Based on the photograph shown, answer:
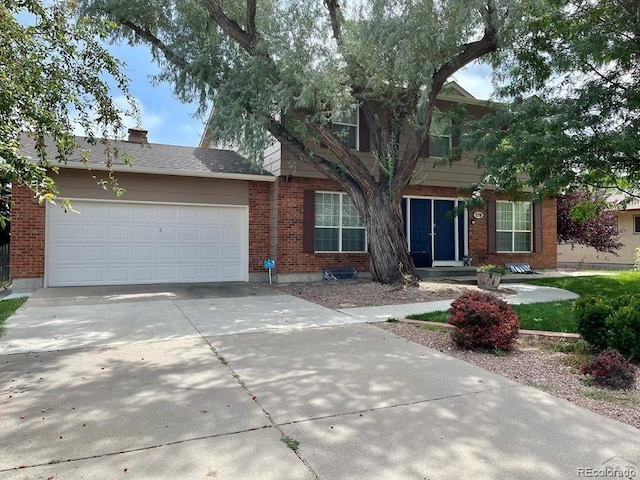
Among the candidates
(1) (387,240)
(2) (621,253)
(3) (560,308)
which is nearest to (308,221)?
(1) (387,240)

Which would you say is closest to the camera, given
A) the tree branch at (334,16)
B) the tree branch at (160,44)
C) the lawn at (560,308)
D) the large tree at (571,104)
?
the lawn at (560,308)

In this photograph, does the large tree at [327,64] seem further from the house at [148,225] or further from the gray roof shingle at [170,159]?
the house at [148,225]

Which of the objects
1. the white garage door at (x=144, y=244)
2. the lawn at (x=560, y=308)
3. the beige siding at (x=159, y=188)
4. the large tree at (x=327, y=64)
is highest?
the large tree at (x=327, y=64)

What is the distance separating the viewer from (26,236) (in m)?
10.1

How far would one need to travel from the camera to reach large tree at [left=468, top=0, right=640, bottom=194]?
26.5 ft

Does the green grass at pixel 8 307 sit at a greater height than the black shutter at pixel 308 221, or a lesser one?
lesser

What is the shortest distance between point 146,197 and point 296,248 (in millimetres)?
4221

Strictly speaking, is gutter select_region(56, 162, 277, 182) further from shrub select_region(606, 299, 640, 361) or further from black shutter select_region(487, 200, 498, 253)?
shrub select_region(606, 299, 640, 361)

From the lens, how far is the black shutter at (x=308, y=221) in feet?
39.5

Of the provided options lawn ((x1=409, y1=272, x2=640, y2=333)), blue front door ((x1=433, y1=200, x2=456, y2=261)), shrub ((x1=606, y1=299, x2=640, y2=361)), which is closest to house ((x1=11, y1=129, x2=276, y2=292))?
blue front door ((x1=433, y1=200, x2=456, y2=261))

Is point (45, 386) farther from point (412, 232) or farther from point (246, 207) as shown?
point (412, 232)

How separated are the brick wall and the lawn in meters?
5.46
